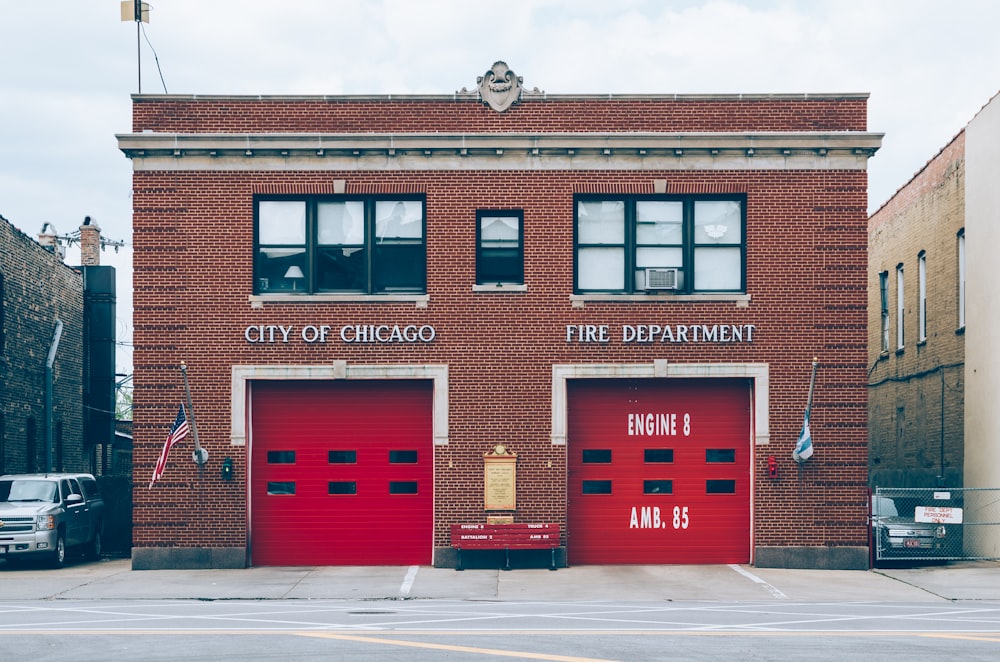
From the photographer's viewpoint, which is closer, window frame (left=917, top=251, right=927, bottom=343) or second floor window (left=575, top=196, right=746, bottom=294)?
second floor window (left=575, top=196, right=746, bottom=294)

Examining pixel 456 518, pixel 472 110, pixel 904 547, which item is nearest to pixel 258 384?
pixel 456 518

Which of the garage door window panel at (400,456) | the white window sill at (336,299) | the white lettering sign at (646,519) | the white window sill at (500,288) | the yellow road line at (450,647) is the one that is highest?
the white window sill at (500,288)

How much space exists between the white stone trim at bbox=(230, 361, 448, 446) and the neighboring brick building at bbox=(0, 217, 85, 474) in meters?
10.6

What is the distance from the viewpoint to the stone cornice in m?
23.1

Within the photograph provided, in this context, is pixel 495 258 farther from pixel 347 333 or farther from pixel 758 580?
pixel 758 580

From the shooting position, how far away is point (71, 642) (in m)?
14.2

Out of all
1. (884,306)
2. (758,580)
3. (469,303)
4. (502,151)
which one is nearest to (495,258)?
Result: (469,303)

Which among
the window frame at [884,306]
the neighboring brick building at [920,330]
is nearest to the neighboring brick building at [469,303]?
the neighboring brick building at [920,330]

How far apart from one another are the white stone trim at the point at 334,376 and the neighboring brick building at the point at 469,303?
0.04m

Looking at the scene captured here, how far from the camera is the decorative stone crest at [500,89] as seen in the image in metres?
23.3

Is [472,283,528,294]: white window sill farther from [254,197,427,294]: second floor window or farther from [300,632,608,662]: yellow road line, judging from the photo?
[300,632,608,662]: yellow road line

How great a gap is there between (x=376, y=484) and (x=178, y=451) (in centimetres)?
367

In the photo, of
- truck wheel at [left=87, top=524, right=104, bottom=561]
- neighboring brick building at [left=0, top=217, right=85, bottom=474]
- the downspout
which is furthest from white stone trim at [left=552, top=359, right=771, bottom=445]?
the downspout

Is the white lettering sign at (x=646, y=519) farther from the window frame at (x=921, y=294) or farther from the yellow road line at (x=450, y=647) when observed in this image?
the window frame at (x=921, y=294)
